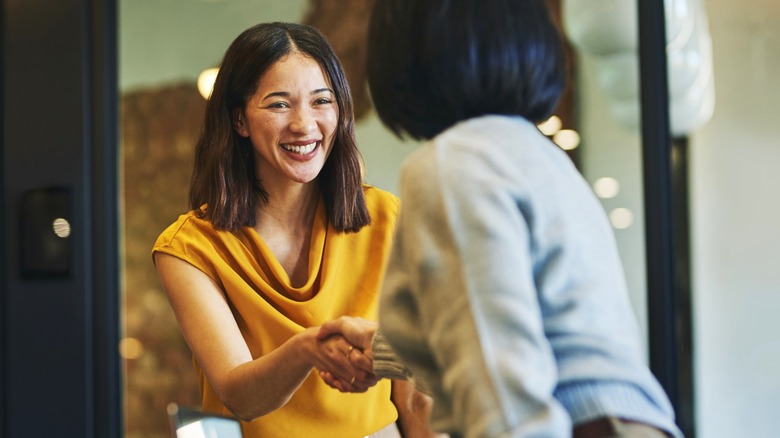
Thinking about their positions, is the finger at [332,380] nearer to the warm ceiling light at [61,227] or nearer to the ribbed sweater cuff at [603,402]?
the ribbed sweater cuff at [603,402]

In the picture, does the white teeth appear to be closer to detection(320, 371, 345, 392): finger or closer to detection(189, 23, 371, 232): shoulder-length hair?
detection(189, 23, 371, 232): shoulder-length hair

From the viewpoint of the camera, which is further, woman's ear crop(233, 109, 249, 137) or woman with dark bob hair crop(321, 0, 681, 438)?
woman's ear crop(233, 109, 249, 137)

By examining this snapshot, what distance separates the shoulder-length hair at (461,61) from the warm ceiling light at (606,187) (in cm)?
99

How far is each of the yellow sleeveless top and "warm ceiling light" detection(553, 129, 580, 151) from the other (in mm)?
531

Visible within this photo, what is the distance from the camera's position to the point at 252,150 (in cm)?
179

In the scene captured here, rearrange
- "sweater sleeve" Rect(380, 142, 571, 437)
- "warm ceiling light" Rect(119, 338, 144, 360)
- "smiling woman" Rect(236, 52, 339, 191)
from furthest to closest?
"warm ceiling light" Rect(119, 338, 144, 360), "smiling woman" Rect(236, 52, 339, 191), "sweater sleeve" Rect(380, 142, 571, 437)

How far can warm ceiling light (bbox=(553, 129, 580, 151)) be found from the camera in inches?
85.0

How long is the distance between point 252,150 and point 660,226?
Answer: 95 centimetres

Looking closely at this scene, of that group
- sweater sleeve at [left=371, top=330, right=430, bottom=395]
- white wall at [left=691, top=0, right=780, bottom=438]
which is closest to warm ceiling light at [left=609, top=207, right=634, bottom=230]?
white wall at [left=691, top=0, right=780, bottom=438]

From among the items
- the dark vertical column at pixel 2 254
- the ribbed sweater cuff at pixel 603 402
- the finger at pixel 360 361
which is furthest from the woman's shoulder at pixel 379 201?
the dark vertical column at pixel 2 254

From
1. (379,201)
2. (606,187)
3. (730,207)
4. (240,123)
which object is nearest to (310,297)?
(379,201)

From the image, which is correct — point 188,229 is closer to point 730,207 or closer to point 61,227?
point 61,227

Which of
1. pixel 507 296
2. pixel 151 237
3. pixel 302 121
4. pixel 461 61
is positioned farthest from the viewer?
pixel 151 237

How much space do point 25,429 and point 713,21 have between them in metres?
1.98
